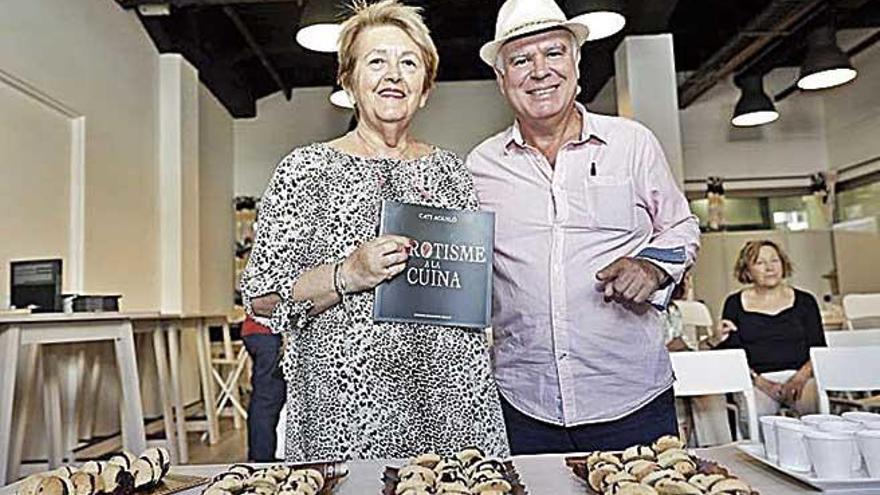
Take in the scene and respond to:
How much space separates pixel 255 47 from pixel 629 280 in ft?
18.7

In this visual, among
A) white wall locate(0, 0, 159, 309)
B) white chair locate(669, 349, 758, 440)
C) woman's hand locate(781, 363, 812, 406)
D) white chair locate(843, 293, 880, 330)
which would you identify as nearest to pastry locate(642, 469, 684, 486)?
white chair locate(669, 349, 758, 440)

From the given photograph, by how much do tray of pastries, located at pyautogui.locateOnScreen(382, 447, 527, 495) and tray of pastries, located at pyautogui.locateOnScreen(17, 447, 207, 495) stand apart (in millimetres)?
274

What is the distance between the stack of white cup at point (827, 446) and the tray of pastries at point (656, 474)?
0.30 ft

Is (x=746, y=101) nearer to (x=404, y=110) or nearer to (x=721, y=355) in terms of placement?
(x=721, y=355)

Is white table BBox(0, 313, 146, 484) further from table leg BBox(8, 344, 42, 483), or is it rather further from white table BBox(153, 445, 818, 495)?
white table BBox(153, 445, 818, 495)

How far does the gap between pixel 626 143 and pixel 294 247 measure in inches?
27.1

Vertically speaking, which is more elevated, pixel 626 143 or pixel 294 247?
pixel 626 143

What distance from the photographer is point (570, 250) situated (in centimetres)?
144

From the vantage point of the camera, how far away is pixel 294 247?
1.19 meters

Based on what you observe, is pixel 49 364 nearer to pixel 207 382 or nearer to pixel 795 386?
pixel 207 382

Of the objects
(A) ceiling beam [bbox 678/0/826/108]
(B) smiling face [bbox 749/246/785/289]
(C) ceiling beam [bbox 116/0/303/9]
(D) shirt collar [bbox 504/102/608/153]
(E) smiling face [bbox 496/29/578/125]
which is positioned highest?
(C) ceiling beam [bbox 116/0/303/9]

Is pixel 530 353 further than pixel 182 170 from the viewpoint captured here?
No

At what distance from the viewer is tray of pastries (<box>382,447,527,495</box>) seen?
31.4 inches

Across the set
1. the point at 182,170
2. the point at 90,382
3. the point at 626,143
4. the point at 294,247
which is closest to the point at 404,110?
the point at 294,247
